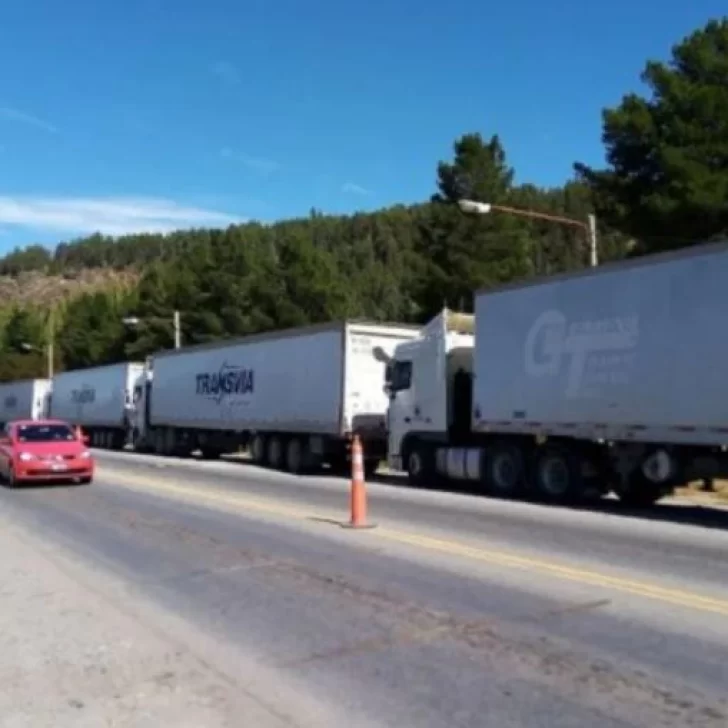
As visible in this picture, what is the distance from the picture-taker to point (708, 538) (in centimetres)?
1412

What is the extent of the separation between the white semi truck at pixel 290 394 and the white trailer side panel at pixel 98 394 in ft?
28.1

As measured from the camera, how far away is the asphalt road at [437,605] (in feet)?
20.8

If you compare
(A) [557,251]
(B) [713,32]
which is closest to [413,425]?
(B) [713,32]

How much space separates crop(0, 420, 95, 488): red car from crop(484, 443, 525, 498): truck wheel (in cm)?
930

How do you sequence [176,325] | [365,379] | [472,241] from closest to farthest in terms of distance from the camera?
[365,379] → [472,241] → [176,325]

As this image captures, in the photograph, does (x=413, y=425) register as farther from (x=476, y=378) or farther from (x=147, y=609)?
(x=147, y=609)

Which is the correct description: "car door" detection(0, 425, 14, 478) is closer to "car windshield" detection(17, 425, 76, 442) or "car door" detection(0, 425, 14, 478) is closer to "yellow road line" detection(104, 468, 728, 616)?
"car windshield" detection(17, 425, 76, 442)

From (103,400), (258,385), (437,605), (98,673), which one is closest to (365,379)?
(258,385)

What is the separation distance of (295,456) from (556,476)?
1241 cm

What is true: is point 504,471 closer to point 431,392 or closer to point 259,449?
point 431,392

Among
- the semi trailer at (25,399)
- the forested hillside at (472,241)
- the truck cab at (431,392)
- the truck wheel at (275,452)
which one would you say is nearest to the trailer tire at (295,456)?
the truck wheel at (275,452)

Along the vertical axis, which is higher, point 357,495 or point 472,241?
point 472,241

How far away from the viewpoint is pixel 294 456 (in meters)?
31.0

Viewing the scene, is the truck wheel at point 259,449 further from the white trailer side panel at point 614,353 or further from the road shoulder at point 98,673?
the road shoulder at point 98,673
